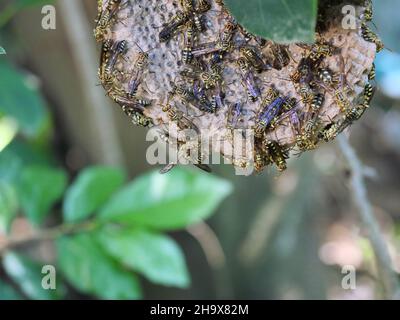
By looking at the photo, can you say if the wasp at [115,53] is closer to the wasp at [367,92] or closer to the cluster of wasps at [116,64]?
the cluster of wasps at [116,64]

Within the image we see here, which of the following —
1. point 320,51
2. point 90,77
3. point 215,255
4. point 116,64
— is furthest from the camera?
point 215,255

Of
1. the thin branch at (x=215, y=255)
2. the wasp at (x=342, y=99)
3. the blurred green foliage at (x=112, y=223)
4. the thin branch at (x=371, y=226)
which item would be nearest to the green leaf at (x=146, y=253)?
the blurred green foliage at (x=112, y=223)

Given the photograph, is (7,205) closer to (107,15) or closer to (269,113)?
(107,15)

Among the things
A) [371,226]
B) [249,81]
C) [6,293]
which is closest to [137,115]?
[249,81]

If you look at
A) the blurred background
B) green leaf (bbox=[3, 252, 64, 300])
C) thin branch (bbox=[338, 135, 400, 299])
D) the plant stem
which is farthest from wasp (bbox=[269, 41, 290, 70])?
the blurred background

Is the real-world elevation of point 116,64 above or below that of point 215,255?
below
